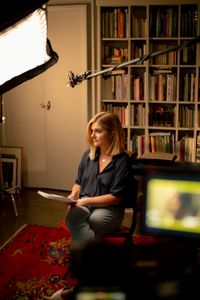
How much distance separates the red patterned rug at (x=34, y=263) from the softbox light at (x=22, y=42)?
5.99ft

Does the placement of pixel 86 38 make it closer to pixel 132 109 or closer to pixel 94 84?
pixel 94 84

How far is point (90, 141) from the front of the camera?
9.07ft

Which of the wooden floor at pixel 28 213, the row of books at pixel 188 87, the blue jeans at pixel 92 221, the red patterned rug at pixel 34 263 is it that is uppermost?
the row of books at pixel 188 87

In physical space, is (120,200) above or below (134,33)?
below

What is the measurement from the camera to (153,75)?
420 centimetres

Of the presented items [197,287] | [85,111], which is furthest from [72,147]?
[197,287]

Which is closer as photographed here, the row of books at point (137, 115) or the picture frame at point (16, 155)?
the row of books at point (137, 115)

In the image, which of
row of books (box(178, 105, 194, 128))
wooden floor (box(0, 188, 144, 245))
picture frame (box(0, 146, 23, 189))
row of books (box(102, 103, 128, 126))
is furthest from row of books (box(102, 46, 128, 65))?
wooden floor (box(0, 188, 144, 245))

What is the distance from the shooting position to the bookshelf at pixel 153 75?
4023 mm

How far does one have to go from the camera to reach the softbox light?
516 millimetres

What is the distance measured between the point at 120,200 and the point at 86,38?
8.07ft

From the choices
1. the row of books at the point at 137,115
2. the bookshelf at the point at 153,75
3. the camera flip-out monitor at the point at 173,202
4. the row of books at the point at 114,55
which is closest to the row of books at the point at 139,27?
the bookshelf at the point at 153,75

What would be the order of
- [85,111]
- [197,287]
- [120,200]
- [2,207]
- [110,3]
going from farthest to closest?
[85,111]
[2,207]
[110,3]
[120,200]
[197,287]

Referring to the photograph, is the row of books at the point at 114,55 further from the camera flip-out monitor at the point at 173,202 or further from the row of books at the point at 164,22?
the camera flip-out monitor at the point at 173,202
